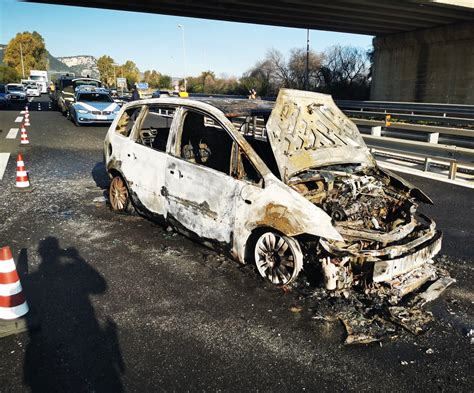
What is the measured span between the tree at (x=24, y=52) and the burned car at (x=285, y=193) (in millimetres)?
106433

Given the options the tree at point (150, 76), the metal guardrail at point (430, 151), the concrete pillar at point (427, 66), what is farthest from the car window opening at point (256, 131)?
the tree at point (150, 76)

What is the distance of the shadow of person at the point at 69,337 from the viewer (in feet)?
9.47

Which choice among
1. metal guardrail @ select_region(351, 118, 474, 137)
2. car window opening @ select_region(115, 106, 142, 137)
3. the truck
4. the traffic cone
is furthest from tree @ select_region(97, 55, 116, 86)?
car window opening @ select_region(115, 106, 142, 137)

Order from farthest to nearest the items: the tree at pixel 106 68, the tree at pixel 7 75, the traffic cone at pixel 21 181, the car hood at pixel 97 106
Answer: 1. the tree at pixel 106 68
2. the tree at pixel 7 75
3. the car hood at pixel 97 106
4. the traffic cone at pixel 21 181

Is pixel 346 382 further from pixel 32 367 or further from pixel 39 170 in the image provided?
pixel 39 170

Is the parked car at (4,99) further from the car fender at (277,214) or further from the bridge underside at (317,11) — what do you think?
the car fender at (277,214)

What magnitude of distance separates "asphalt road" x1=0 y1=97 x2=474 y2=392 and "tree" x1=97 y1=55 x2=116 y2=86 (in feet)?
338

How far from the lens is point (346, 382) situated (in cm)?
295

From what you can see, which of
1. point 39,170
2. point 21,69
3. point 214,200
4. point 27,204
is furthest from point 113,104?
point 21,69

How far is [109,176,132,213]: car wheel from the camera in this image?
6242mm

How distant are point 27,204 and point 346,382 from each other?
6120mm

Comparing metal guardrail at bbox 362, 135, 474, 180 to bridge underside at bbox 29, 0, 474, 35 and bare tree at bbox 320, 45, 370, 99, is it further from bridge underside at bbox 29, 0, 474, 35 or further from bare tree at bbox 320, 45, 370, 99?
bare tree at bbox 320, 45, 370, 99

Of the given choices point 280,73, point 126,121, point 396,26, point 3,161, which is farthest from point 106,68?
point 126,121

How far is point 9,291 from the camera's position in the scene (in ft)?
11.4
